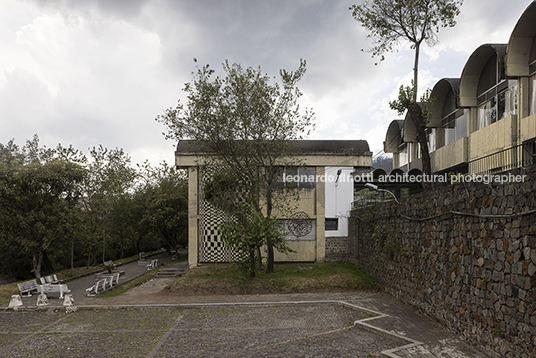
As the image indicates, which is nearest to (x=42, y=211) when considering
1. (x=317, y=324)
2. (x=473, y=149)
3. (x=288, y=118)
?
(x=288, y=118)

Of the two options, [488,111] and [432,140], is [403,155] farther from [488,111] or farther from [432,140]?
[488,111]

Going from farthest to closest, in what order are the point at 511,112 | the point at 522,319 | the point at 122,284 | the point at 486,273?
the point at 122,284 < the point at 511,112 < the point at 486,273 < the point at 522,319

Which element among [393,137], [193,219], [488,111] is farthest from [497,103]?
[193,219]

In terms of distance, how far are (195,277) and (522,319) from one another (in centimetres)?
1185

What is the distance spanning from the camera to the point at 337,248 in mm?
18453

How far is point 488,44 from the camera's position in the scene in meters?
13.3

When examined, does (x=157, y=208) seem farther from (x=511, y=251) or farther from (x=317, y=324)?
(x=511, y=251)

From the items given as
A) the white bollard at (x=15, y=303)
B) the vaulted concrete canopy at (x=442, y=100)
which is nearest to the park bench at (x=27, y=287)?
the white bollard at (x=15, y=303)

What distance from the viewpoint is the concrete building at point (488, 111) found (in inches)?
444

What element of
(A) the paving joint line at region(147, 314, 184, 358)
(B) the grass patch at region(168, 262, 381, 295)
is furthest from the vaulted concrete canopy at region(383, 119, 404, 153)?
(A) the paving joint line at region(147, 314, 184, 358)

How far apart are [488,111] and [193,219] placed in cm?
1450

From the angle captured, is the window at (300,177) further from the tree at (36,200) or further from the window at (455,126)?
the tree at (36,200)

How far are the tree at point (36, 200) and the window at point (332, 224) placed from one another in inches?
509

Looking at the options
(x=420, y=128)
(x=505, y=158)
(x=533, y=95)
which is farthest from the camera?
(x=420, y=128)
